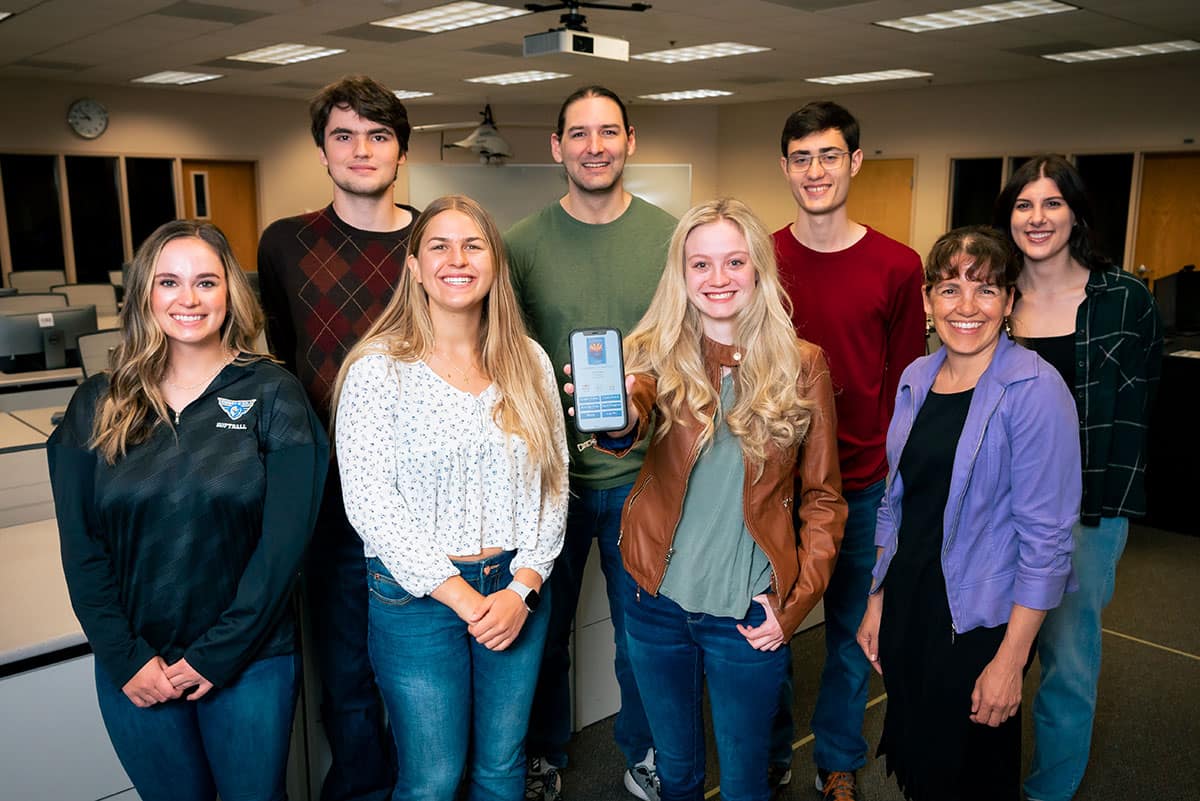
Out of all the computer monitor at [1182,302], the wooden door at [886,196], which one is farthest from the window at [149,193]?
the computer monitor at [1182,302]

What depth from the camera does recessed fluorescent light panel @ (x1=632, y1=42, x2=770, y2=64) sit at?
7.62 meters

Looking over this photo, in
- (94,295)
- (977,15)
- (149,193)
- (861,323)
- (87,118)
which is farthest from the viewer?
(149,193)

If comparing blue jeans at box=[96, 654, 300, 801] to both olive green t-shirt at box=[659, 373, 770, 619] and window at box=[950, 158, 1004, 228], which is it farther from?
window at box=[950, 158, 1004, 228]

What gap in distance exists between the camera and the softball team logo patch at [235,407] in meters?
1.60

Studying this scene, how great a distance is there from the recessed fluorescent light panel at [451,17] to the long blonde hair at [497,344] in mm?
4772

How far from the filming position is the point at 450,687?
5.40 feet

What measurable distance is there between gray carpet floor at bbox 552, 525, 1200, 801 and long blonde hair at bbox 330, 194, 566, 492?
3.80ft

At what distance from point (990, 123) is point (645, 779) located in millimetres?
9443

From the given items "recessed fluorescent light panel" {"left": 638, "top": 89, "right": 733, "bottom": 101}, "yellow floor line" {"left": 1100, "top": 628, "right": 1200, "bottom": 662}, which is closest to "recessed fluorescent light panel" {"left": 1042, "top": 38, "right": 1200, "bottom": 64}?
"recessed fluorescent light panel" {"left": 638, "top": 89, "right": 733, "bottom": 101}

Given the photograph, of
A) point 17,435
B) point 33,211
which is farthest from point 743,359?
point 33,211

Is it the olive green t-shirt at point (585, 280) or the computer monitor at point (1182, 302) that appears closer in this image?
the olive green t-shirt at point (585, 280)

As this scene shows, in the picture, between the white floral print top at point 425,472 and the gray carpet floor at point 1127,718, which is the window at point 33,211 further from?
the white floral print top at point 425,472

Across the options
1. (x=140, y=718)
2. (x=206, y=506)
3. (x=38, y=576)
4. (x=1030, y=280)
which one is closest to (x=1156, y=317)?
(x=1030, y=280)

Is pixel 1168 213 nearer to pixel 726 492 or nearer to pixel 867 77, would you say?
pixel 867 77
